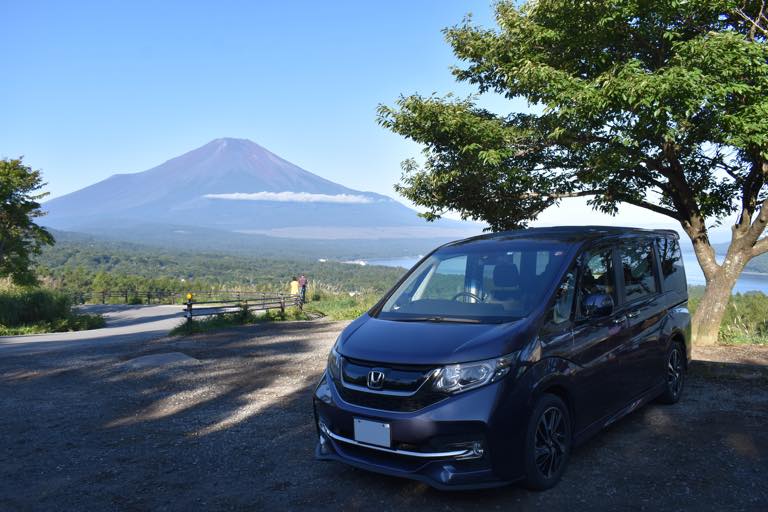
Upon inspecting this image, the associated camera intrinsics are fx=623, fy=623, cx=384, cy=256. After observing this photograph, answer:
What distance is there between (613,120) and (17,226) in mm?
34374

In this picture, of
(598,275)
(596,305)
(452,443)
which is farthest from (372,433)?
(598,275)

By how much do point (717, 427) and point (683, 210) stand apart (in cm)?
737

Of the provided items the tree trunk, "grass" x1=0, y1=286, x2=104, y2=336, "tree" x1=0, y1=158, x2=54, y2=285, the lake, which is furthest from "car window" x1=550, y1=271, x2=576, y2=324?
"tree" x1=0, y1=158, x2=54, y2=285

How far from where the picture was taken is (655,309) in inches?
224

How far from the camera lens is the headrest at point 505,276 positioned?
470cm

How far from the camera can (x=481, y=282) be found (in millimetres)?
4852

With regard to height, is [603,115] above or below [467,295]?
above

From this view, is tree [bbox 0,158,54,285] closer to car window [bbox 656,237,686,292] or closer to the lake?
the lake

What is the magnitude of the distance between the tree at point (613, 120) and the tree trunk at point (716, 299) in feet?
0.06

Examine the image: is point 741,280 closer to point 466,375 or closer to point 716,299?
Answer: point 716,299

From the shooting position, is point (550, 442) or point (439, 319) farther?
point (439, 319)

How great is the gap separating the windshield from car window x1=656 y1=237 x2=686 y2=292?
1800 millimetres

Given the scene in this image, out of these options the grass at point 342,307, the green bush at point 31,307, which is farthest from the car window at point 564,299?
the green bush at point 31,307

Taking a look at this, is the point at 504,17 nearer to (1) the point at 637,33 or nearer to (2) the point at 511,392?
(1) the point at 637,33
